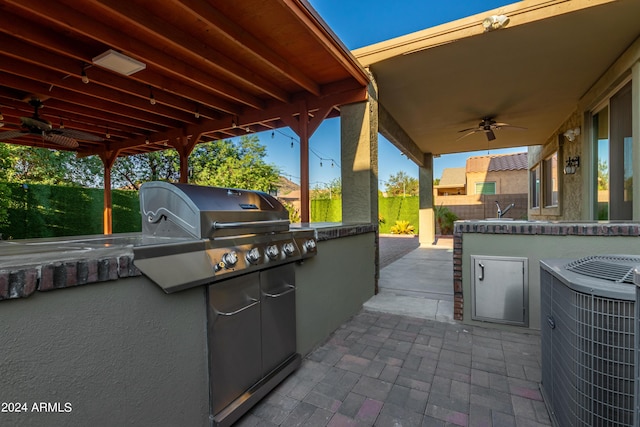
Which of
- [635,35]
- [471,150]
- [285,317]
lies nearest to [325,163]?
[471,150]

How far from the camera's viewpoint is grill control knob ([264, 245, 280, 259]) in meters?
1.82

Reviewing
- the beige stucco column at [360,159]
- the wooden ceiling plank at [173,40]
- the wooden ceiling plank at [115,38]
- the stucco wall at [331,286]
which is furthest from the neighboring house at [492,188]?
the wooden ceiling plank at [115,38]

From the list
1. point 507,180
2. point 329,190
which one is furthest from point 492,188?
point 329,190

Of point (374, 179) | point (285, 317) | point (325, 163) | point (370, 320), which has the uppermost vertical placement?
point (325, 163)

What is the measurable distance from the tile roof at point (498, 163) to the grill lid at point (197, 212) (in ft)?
58.9

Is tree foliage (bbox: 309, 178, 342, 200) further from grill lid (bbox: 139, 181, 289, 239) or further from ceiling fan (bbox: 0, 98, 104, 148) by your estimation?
grill lid (bbox: 139, 181, 289, 239)

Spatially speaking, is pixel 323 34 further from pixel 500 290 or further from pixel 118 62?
pixel 500 290

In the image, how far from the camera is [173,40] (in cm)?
292

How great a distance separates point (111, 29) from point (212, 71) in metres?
1.17

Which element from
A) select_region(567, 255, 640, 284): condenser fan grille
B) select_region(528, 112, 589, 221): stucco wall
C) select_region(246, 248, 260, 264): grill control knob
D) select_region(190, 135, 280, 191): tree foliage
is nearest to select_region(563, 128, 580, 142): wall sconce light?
select_region(528, 112, 589, 221): stucco wall

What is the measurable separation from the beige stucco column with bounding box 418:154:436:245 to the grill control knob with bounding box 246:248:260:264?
864cm

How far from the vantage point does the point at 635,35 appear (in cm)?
334

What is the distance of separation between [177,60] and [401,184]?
1014 inches

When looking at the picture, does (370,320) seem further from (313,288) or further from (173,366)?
(173,366)
